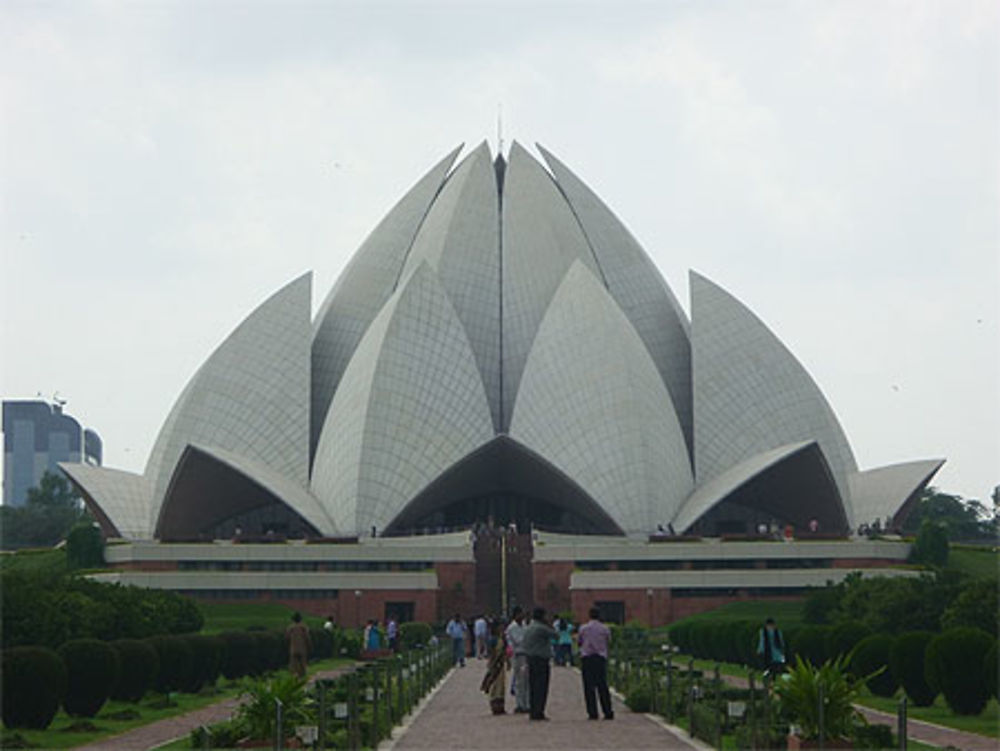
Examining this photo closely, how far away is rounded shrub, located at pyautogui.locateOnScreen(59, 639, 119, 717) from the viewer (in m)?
19.1

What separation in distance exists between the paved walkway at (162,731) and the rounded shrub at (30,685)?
2.88 ft

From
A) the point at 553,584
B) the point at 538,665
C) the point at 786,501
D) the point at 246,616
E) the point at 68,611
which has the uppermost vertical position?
the point at 786,501

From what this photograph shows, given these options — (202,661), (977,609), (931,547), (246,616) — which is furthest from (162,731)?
(931,547)

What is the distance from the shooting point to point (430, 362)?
54.6 meters

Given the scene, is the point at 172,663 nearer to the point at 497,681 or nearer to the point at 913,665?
the point at 497,681

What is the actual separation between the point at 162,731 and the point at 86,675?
1.84m

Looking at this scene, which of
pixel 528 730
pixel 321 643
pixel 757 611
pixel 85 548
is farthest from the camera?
pixel 85 548

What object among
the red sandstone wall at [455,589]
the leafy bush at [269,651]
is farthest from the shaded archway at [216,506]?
the leafy bush at [269,651]

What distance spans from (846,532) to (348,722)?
42332 millimetres

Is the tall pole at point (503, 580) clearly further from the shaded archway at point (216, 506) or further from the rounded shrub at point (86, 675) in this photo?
the rounded shrub at point (86, 675)

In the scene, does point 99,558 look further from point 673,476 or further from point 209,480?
point 673,476

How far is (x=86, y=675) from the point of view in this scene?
62.8ft

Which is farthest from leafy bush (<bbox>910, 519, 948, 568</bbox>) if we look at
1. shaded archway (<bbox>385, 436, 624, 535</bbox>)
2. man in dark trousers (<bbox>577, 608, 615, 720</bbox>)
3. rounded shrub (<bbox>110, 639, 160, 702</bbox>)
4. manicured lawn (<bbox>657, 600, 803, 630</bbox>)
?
man in dark trousers (<bbox>577, 608, 615, 720</bbox>)

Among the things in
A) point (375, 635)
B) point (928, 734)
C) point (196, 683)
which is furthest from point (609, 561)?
point (928, 734)
